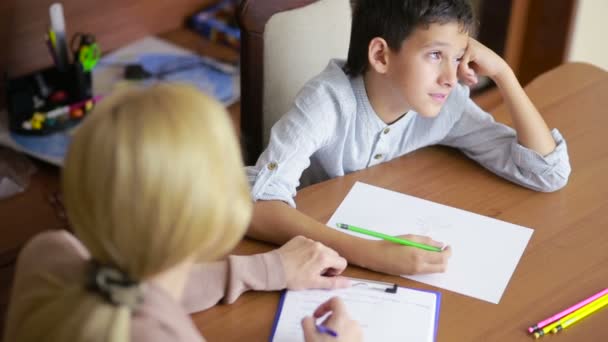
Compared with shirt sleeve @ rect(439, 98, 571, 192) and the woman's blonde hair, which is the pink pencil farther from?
the woman's blonde hair

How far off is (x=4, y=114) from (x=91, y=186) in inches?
56.9

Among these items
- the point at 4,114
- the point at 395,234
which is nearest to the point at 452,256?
the point at 395,234

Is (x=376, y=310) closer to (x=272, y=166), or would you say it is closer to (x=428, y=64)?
(x=272, y=166)

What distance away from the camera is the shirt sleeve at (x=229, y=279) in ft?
3.42

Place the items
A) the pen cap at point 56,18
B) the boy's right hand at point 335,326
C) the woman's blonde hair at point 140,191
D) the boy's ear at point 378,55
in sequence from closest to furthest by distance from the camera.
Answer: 1. the woman's blonde hair at point 140,191
2. the boy's right hand at point 335,326
3. the boy's ear at point 378,55
4. the pen cap at point 56,18

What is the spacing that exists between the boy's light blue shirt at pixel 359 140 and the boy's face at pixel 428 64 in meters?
0.09

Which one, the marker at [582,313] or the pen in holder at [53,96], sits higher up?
the marker at [582,313]

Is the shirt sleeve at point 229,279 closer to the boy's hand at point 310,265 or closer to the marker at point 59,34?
the boy's hand at point 310,265

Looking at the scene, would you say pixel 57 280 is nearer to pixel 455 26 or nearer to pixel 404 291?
pixel 404 291

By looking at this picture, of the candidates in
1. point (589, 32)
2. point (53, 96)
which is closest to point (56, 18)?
point (53, 96)

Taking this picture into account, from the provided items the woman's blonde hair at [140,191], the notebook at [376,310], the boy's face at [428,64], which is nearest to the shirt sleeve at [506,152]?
the boy's face at [428,64]

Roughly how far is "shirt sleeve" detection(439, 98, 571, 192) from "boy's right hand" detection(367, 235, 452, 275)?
0.32 metres

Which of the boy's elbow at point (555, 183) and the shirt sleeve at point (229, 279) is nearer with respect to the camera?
the shirt sleeve at point (229, 279)

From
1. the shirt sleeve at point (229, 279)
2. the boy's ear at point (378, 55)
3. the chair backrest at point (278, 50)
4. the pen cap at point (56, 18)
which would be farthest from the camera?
the pen cap at point (56, 18)
